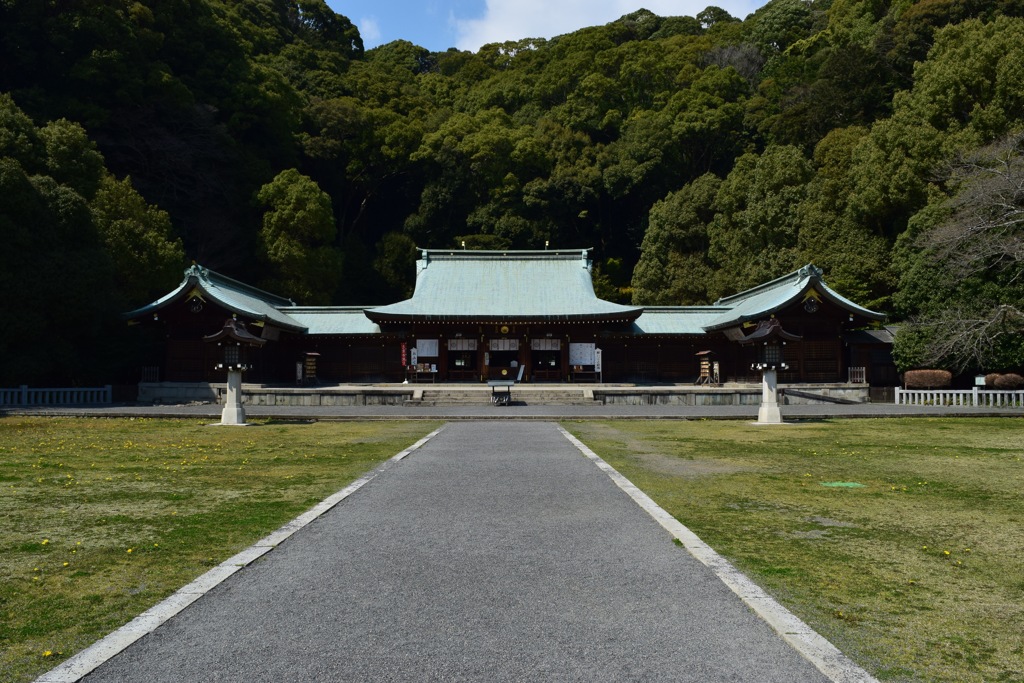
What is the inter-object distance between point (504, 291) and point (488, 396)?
8991 millimetres

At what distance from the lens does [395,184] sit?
200 feet

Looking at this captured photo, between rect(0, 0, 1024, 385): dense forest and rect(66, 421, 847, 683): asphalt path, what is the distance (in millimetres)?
24632

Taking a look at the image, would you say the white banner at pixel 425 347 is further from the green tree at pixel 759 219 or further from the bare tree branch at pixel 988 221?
the bare tree branch at pixel 988 221

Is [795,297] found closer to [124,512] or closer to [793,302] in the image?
[793,302]

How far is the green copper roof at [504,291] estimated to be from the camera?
33.2m

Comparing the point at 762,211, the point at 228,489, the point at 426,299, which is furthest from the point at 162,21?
the point at 228,489

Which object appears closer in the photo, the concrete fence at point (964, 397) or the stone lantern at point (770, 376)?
the stone lantern at point (770, 376)

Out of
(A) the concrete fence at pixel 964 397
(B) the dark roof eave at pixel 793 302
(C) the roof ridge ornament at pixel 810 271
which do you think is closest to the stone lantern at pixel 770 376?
(B) the dark roof eave at pixel 793 302

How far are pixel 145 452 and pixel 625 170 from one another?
47303 millimetres

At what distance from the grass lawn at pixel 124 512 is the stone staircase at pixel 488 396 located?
1328cm

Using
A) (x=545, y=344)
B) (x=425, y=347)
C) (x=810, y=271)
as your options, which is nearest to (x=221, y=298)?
(x=425, y=347)

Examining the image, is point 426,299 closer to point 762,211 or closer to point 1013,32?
point 762,211

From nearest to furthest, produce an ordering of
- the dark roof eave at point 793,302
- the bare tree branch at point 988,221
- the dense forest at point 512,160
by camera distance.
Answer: the bare tree branch at point 988,221
the dense forest at point 512,160
the dark roof eave at point 793,302

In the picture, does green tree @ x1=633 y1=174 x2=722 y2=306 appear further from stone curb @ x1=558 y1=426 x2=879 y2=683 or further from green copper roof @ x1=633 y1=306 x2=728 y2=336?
stone curb @ x1=558 y1=426 x2=879 y2=683
